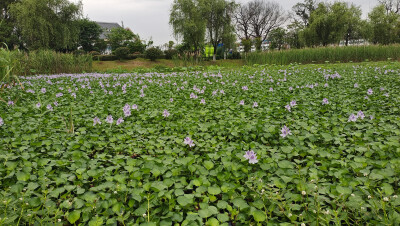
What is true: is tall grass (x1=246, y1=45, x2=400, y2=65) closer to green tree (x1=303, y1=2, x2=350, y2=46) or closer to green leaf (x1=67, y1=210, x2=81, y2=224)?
green leaf (x1=67, y1=210, x2=81, y2=224)

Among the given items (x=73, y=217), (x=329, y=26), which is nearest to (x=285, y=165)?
(x=73, y=217)

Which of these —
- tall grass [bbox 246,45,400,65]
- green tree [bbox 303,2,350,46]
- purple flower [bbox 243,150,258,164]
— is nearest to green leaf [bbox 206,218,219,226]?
purple flower [bbox 243,150,258,164]

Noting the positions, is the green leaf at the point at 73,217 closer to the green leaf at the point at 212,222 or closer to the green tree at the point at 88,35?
the green leaf at the point at 212,222

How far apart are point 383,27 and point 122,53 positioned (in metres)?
42.8

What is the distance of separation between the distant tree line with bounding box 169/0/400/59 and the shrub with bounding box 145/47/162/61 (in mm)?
2827

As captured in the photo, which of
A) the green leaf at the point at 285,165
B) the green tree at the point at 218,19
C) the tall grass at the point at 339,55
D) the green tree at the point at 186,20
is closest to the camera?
the green leaf at the point at 285,165

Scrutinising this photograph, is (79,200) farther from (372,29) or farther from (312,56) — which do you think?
(372,29)

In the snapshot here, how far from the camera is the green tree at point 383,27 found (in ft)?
133

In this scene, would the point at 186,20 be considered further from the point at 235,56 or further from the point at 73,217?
the point at 73,217

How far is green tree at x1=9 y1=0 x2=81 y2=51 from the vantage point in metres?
20.1

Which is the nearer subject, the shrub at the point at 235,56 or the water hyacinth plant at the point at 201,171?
the water hyacinth plant at the point at 201,171

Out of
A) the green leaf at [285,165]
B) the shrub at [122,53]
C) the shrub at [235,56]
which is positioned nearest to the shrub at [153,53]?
the shrub at [122,53]

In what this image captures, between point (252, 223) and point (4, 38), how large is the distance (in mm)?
32879

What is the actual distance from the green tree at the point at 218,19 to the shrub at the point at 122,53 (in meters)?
10.3
